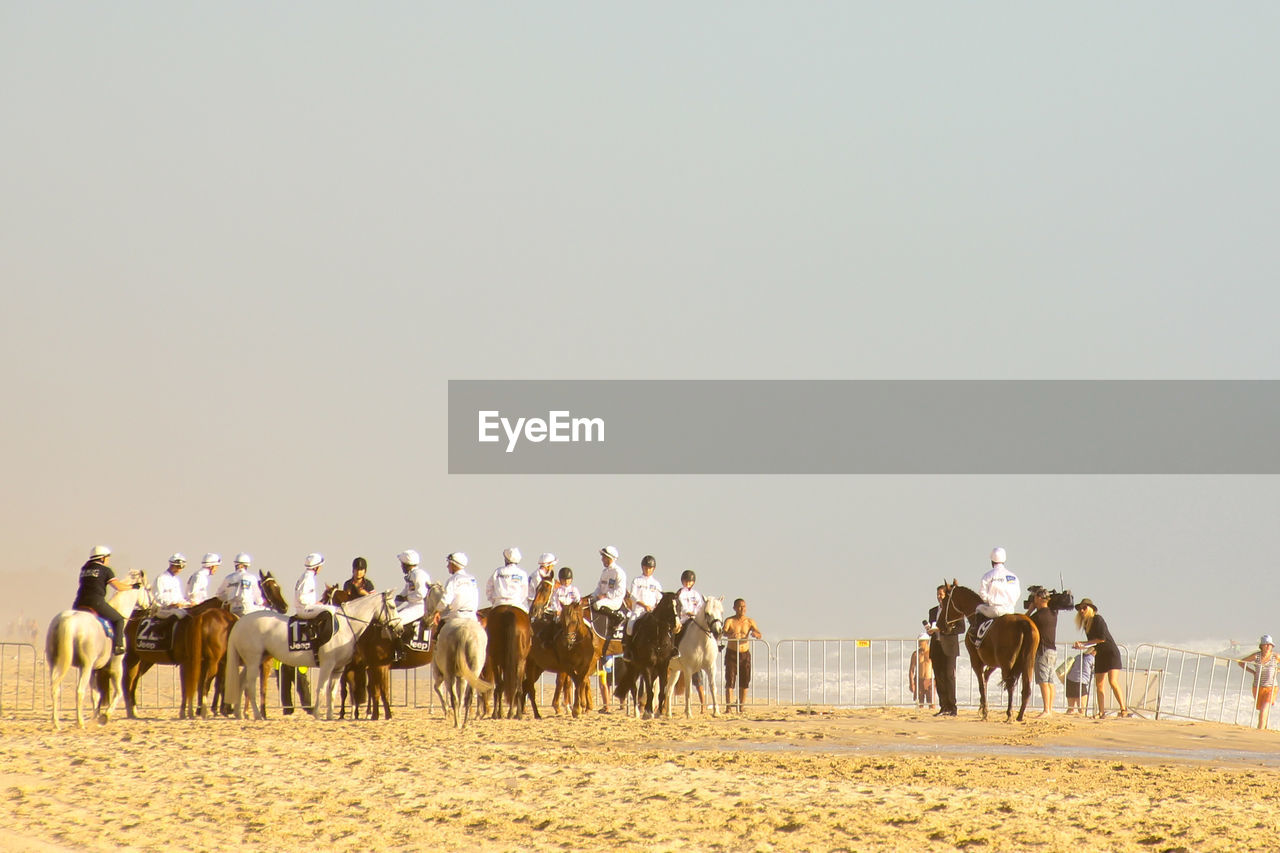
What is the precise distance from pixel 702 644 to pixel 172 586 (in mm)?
8364

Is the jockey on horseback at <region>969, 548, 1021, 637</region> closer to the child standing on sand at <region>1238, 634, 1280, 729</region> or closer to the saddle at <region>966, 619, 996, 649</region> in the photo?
the saddle at <region>966, 619, 996, 649</region>

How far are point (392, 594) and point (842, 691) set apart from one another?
11603mm

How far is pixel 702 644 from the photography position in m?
21.1

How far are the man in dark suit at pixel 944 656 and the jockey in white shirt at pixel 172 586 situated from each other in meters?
11.5

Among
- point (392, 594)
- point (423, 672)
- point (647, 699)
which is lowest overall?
point (423, 672)

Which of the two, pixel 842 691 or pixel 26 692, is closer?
pixel 842 691

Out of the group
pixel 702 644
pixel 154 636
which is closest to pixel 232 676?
pixel 154 636

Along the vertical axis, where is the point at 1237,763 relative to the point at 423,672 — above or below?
above

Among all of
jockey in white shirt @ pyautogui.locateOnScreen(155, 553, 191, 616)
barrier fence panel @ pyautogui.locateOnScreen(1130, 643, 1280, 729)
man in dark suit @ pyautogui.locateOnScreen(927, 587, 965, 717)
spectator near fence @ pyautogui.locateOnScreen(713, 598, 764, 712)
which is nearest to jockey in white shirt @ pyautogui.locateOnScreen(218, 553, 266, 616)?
jockey in white shirt @ pyautogui.locateOnScreen(155, 553, 191, 616)

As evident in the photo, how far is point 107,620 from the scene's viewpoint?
19.6 m

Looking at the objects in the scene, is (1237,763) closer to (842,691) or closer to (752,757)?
(752,757)

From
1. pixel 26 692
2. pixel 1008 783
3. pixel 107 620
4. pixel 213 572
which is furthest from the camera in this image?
pixel 26 692

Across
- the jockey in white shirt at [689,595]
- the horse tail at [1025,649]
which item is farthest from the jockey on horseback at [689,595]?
the horse tail at [1025,649]

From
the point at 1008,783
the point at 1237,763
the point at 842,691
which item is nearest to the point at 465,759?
the point at 1008,783
